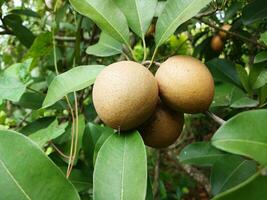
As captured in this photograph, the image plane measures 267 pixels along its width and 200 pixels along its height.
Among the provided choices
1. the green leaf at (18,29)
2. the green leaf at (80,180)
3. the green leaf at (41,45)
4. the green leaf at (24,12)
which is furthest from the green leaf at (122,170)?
the green leaf at (24,12)

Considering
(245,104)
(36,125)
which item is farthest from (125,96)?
(36,125)

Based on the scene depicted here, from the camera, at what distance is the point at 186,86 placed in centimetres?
80

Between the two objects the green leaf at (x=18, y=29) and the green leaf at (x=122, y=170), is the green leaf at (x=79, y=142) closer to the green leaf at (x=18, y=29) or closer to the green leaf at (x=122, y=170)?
the green leaf at (x=122, y=170)

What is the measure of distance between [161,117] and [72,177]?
0.37 metres

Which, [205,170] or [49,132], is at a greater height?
[49,132]

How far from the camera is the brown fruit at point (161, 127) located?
2.73 ft

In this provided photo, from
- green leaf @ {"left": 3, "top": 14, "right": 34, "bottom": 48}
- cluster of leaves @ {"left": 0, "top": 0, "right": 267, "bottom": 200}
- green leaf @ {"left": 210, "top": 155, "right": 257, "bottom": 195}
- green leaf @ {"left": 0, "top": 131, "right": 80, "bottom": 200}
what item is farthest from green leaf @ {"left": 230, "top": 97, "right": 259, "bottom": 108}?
green leaf @ {"left": 3, "top": 14, "right": 34, "bottom": 48}

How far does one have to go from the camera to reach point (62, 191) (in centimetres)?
69

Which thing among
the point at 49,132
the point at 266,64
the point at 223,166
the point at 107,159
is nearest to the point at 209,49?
the point at 266,64

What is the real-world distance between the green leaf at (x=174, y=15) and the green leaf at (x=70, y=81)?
6.5 inches

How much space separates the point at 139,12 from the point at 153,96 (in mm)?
277

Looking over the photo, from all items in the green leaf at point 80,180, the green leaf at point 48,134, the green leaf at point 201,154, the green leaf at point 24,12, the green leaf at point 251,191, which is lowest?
the green leaf at point 80,180

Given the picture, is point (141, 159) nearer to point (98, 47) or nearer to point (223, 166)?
point (223, 166)

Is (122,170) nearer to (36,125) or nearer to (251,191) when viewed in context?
(251,191)
